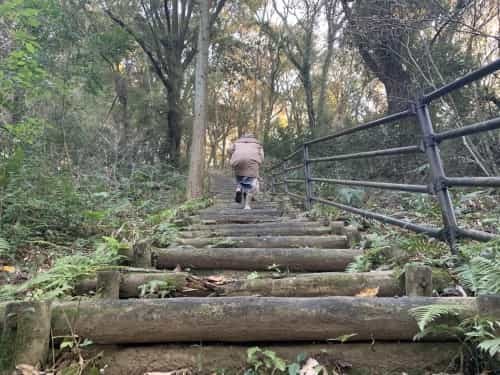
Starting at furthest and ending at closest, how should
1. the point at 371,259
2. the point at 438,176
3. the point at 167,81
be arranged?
the point at 167,81 < the point at 371,259 < the point at 438,176

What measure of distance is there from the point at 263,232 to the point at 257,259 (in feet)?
Result: 3.95

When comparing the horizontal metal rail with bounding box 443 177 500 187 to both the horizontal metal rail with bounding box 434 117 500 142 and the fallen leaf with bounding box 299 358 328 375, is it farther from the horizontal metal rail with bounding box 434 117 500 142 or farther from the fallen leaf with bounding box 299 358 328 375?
the fallen leaf with bounding box 299 358 328 375

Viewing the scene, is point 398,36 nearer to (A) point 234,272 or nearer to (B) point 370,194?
(B) point 370,194

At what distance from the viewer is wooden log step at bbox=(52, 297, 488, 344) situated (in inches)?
53.2

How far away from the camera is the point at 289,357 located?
1340 millimetres

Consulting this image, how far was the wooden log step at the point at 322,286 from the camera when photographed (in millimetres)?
1765

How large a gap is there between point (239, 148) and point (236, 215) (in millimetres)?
1658

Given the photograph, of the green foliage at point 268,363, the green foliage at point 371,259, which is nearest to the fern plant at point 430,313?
the green foliage at point 268,363

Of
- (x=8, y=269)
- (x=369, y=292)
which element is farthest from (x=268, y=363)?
(x=8, y=269)

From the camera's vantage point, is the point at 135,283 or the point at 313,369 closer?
the point at 313,369

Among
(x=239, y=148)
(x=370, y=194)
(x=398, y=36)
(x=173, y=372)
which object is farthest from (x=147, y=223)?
(x=398, y=36)

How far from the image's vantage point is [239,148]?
20.2ft

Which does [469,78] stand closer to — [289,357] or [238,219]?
[289,357]

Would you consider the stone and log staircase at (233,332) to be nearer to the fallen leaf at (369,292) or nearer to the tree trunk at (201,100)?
the fallen leaf at (369,292)
